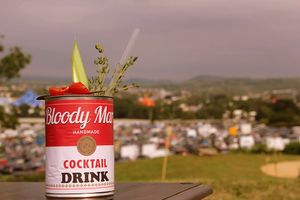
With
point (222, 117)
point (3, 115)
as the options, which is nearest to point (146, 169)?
point (3, 115)

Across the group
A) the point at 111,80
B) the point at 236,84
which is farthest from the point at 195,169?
the point at 236,84

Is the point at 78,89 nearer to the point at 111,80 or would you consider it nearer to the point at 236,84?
the point at 111,80

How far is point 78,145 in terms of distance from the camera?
203cm

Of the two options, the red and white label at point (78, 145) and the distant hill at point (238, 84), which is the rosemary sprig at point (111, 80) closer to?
the red and white label at point (78, 145)

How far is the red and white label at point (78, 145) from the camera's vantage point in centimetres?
202

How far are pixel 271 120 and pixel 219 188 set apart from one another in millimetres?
36265

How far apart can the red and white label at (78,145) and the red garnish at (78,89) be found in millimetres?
50

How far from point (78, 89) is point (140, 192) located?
0.67 meters

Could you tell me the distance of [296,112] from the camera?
41.9 meters

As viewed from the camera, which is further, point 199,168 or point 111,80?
point 199,168

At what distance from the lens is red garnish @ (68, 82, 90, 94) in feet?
6.81

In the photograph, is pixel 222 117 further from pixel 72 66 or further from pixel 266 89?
pixel 72 66

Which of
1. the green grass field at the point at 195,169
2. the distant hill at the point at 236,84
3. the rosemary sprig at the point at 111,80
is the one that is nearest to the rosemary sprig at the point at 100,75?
the rosemary sprig at the point at 111,80

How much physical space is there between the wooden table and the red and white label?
0.32m
